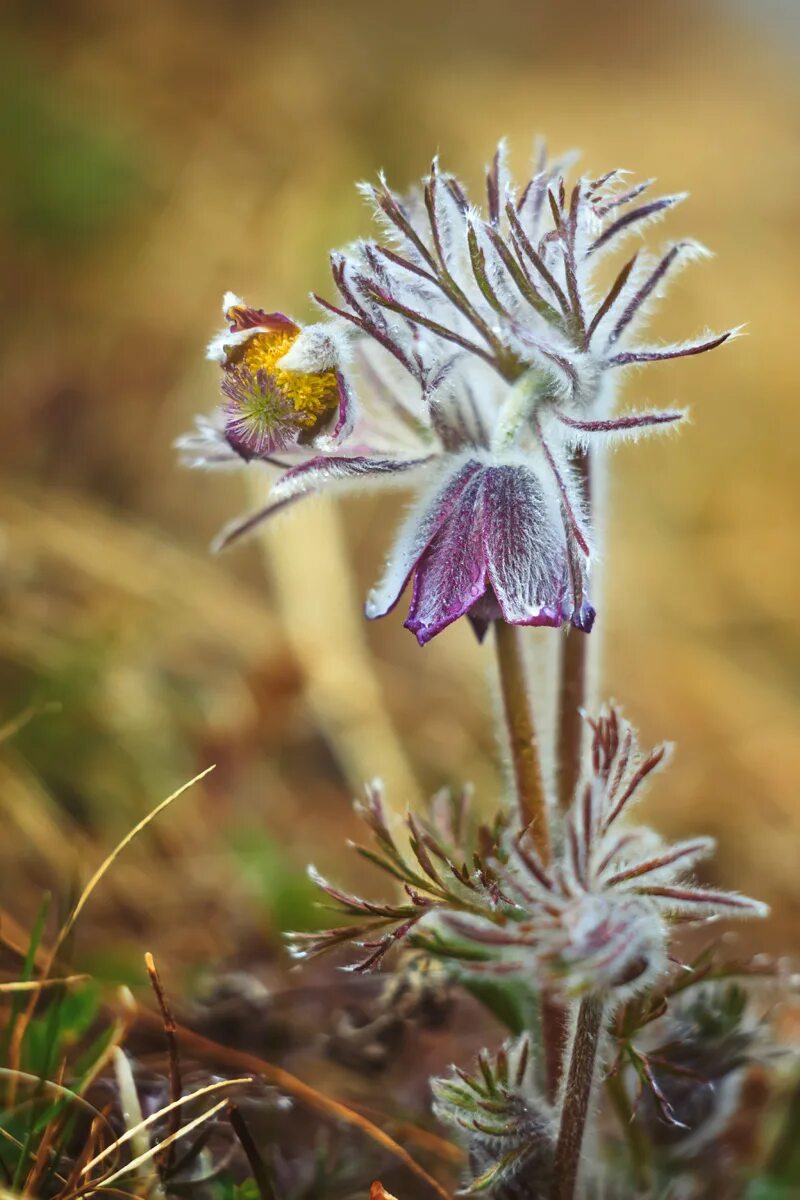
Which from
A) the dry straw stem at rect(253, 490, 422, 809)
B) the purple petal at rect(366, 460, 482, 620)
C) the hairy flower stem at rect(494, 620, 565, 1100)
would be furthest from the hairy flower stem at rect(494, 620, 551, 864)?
the dry straw stem at rect(253, 490, 422, 809)

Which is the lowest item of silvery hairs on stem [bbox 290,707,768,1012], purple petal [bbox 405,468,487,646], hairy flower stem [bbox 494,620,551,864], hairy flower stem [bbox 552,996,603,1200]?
hairy flower stem [bbox 552,996,603,1200]

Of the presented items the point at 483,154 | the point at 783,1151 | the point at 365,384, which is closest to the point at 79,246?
the point at 483,154

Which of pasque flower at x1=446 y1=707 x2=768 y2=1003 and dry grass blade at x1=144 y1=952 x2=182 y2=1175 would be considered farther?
dry grass blade at x1=144 y1=952 x2=182 y2=1175

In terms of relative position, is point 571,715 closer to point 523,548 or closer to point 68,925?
point 523,548

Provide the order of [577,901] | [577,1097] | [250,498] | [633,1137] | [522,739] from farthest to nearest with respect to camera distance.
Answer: [250,498], [633,1137], [522,739], [577,1097], [577,901]

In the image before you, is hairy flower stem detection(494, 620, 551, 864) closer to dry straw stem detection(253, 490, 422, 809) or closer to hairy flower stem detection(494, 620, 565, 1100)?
hairy flower stem detection(494, 620, 565, 1100)

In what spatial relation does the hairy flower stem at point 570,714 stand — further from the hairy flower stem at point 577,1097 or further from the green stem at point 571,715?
the hairy flower stem at point 577,1097

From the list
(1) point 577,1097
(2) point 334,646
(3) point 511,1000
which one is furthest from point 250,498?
(1) point 577,1097
